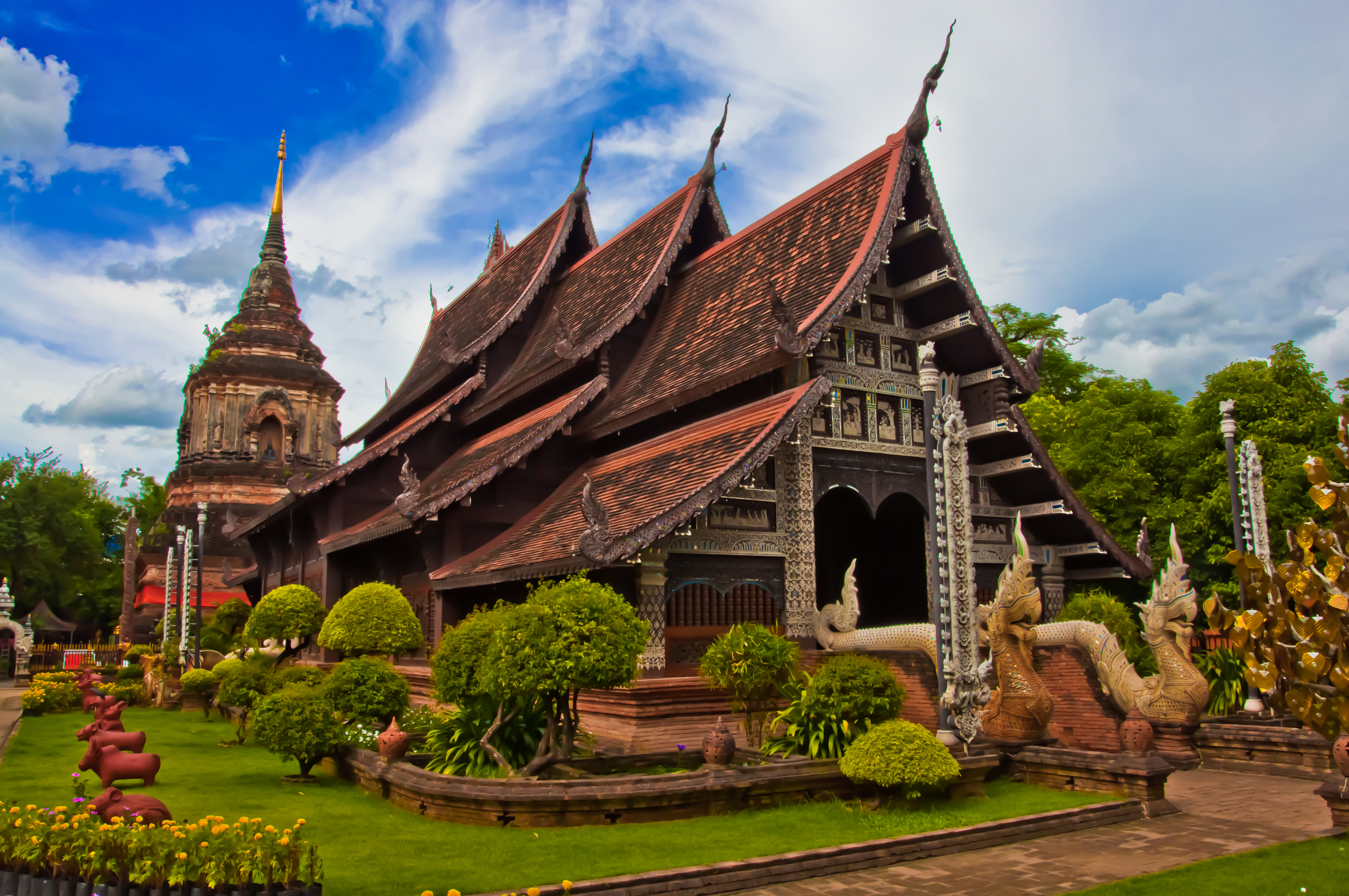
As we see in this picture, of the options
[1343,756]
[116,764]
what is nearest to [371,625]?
[116,764]

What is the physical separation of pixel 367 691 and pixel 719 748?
4.16m

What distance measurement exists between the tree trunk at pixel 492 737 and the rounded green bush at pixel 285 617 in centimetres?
725

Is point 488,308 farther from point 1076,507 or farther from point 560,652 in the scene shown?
point 560,652

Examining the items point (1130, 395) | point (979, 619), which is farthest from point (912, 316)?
point (1130, 395)

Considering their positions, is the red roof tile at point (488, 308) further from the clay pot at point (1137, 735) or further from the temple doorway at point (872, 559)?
the clay pot at point (1137, 735)

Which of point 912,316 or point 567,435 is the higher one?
point 912,316

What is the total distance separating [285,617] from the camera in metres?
16.0

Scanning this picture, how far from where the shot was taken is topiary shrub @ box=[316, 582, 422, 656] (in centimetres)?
A: 1327

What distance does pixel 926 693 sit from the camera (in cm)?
1143

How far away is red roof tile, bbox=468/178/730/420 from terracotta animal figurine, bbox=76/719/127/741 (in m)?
7.96

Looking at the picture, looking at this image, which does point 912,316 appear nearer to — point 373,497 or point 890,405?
point 890,405

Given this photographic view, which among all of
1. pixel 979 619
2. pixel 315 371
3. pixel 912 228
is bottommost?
pixel 979 619

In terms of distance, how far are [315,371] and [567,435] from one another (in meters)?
33.5

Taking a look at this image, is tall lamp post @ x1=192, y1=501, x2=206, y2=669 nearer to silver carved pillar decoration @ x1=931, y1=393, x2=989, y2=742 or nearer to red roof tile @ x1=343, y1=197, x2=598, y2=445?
red roof tile @ x1=343, y1=197, x2=598, y2=445
